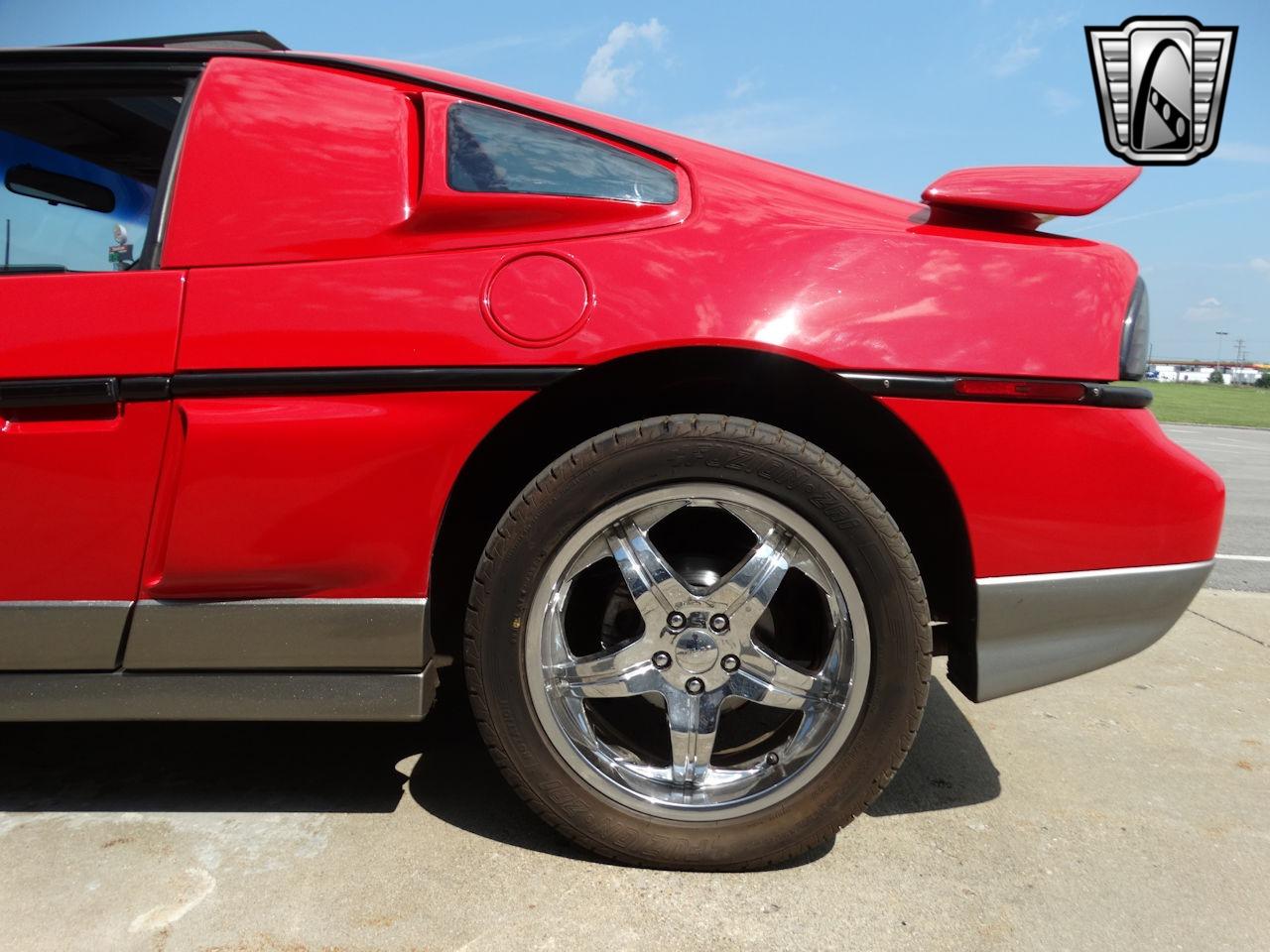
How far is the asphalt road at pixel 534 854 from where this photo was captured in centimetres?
156

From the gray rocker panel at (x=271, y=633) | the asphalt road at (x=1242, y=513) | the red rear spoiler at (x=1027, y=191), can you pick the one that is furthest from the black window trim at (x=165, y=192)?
the asphalt road at (x=1242, y=513)

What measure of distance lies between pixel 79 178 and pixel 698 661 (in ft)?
6.08

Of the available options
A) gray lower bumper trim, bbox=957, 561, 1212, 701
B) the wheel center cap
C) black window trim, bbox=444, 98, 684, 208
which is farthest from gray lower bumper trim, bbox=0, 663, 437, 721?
gray lower bumper trim, bbox=957, 561, 1212, 701

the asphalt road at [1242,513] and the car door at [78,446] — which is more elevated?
the car door at [78,446]

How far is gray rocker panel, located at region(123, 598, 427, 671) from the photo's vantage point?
5.63ft

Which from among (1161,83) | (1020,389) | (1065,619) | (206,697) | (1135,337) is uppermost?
(1161,83)

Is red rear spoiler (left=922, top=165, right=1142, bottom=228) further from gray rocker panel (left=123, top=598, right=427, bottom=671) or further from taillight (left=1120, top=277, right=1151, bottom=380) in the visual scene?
gray rocker panel (left=123, top=598, right=427, bottom=671)

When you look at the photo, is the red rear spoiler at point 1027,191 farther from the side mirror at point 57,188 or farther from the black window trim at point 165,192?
the side mirror at point 57,188

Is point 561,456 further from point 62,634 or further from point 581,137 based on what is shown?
point 62,634

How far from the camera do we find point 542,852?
1.81 m

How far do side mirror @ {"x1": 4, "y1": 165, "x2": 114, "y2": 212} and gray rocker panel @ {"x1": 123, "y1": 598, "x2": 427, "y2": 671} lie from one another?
105 cm

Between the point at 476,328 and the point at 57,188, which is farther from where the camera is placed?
the point at 57,188

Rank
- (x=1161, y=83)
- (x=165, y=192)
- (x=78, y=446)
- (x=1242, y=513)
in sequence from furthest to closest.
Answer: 1. (x=1161, y=83)
2. (x=1242, y=513)
3. (x=165, y=192)
4. (x=78, y=446)

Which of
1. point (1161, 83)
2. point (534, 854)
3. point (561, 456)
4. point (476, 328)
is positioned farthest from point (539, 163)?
point (1161, 83)
